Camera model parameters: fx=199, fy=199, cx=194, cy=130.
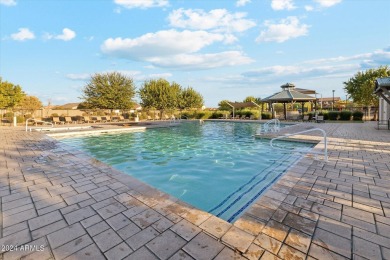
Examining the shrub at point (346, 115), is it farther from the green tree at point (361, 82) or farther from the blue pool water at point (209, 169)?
the blue pool water at point (209, 169)

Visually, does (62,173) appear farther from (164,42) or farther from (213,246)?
(164,42)

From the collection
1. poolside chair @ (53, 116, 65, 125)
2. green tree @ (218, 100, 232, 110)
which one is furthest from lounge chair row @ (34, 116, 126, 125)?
green tree @ (218, 100, 232, 110)

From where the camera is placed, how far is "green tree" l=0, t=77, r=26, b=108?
24484 mm

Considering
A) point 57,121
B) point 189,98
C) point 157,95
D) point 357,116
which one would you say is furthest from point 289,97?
point 57,121

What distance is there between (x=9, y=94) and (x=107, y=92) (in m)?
13.9

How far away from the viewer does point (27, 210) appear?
2576 millimetres

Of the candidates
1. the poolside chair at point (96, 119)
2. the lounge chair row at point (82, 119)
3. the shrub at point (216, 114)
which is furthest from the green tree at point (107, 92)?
the shrub at point (216, 114)

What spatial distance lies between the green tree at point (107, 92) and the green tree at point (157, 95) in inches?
88.8

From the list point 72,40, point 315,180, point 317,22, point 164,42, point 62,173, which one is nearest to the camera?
point 315,180

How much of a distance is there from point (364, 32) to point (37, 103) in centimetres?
5181

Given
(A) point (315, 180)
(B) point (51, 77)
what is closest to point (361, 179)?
(A) point (315, 180)

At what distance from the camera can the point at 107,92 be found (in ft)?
78.4

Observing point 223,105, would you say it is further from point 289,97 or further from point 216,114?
point 289,97

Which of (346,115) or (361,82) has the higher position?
(361,82)
